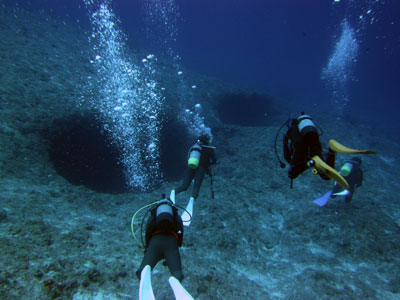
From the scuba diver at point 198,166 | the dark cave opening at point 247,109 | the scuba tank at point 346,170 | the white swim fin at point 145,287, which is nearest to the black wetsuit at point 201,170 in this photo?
the scuba diver at point 198,166

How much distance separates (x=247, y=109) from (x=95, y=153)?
12.7 meters

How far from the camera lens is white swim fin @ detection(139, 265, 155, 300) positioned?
7.30 feet

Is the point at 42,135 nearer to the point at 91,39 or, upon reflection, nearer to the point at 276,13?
the point at 91,39

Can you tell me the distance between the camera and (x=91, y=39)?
44.9 ft

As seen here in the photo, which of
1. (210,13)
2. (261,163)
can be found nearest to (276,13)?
(210,13)

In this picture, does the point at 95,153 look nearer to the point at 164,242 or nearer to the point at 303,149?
the point at 164,242

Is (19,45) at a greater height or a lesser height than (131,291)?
greater

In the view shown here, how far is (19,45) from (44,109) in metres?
5.31

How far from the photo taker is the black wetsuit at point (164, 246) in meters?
2.70

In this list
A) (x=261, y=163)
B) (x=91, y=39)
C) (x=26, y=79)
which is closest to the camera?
(x=26, y=79)

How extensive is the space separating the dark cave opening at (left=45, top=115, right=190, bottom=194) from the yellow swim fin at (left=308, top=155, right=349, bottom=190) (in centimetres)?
699

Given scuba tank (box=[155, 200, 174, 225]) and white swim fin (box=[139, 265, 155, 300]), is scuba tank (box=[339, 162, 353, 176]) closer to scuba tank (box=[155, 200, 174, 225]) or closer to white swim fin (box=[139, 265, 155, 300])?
scuba tank (box=[155, 200, 174, 225])

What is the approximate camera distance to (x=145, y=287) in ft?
7.54

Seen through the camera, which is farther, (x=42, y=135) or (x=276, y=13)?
(x=276, y=13)
